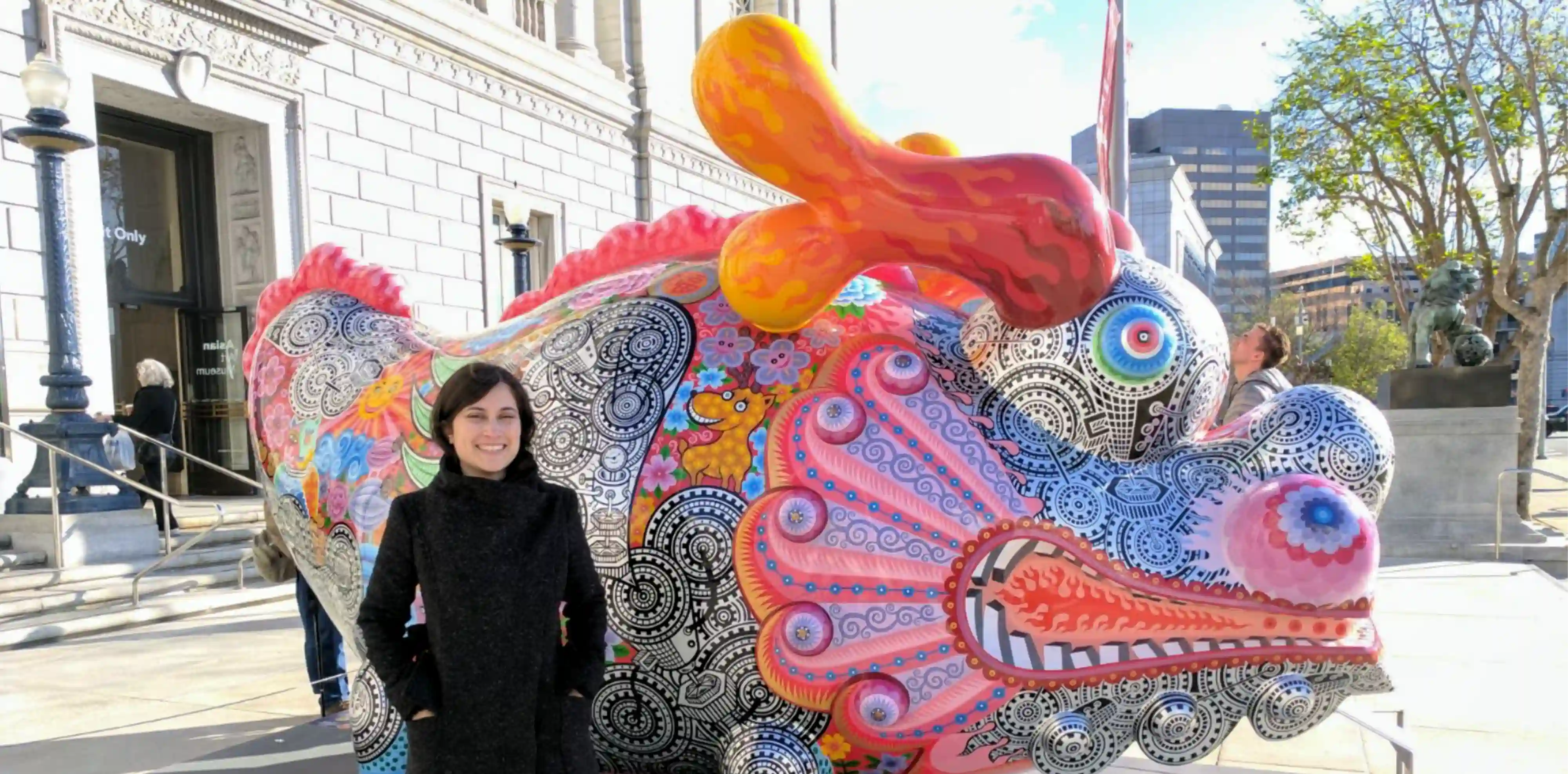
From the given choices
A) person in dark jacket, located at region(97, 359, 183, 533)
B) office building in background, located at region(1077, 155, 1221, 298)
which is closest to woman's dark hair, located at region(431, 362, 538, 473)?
person in dark jacket, located at region(97, 359, 183, 533)

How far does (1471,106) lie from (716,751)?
47.8 feet

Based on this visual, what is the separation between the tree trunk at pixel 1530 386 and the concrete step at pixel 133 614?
14905 mm

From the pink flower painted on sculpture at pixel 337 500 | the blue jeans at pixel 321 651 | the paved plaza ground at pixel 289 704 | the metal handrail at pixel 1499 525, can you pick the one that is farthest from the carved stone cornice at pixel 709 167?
the pink flower painted on sculpture at pixel 337 500

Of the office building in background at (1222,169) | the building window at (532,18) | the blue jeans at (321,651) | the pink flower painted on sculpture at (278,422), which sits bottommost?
the blue jeans at (321,651)

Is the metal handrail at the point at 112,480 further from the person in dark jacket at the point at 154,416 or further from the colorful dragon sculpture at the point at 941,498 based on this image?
the colorful dragon sculpture at the point at 941,498

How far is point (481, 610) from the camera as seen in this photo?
1773mm

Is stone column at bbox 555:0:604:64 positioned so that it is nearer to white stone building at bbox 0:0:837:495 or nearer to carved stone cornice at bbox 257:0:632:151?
white stone building at bbox 0:0:837:495

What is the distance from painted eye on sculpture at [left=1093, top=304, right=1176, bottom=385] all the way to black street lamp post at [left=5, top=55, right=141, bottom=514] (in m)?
8.33

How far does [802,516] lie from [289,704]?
11.8 feet

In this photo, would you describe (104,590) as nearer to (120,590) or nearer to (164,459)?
(120,590)

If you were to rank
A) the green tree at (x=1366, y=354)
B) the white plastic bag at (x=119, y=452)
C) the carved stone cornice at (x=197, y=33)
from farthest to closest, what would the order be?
the green tree at (x=1366, y=354)
the carved stone cornice at (x=197, y=33)
the white plastic bag at (x=119, y=452)

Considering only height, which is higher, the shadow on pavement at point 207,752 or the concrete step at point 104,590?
the shadow on pavement at point 207,752

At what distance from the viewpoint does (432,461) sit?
7.22 feet

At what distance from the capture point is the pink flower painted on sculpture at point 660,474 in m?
2.00
